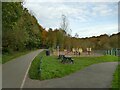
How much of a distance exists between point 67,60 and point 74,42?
41.7 metres

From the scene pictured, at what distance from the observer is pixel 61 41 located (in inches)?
2928

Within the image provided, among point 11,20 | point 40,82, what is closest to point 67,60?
point 11,20

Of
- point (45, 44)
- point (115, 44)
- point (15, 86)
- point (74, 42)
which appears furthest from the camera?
point (45, 44)

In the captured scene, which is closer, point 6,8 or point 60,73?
point 60,73

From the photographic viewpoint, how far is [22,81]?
16.5m

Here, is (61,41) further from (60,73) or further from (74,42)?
(60,73)

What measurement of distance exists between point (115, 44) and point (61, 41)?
15522mm

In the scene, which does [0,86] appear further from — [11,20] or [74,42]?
[74,42]

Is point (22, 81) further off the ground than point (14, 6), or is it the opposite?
point (14, 6)

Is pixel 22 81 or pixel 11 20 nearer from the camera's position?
pixel 22 81

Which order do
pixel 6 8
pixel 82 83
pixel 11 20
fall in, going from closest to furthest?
pixel 82 83 < pixel 6 8 < pixel 11 20

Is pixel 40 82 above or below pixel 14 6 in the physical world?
→ below

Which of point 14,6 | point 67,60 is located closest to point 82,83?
point 67,60

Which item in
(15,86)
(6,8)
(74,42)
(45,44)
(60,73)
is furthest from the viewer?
(45,44)
